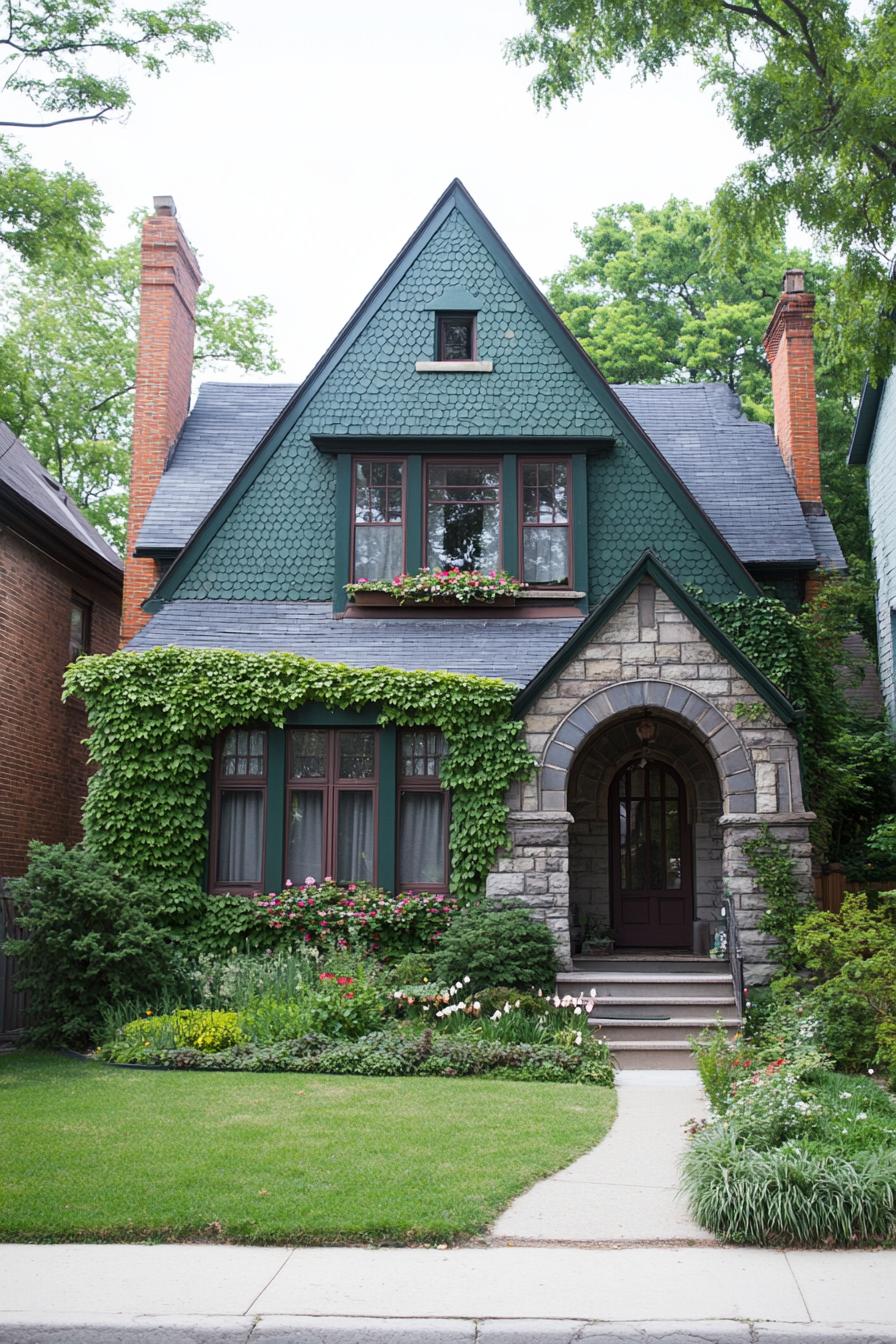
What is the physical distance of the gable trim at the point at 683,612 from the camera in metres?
13.5

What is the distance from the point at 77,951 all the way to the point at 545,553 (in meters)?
7.50

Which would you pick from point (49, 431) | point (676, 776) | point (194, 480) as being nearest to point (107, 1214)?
point (676, 776)

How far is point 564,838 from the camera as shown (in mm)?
13648

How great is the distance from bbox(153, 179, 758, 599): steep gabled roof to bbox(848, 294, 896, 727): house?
4881mm

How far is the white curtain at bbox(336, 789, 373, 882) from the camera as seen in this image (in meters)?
14.6

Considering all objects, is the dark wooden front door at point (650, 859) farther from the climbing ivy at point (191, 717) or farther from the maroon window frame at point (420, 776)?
the climbing ivy at point (191, 717)

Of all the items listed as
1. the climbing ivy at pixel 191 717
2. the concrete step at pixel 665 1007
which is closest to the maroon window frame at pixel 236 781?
the climbing ivy at pixel 191 717

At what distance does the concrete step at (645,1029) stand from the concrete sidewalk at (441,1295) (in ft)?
20.6

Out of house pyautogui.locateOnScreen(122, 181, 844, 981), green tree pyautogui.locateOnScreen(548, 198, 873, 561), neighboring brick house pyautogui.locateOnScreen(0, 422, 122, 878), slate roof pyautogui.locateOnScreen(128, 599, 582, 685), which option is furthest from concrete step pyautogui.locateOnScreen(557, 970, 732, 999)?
green tree pyautogui.locateOnScreen(548, 198, 873, 561)

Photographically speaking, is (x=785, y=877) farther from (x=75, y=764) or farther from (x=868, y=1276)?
(x=75, y=764)

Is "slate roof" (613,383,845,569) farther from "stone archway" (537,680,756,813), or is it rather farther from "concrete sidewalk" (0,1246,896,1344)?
"concrete sidewalk" (0,1246,896,1344)

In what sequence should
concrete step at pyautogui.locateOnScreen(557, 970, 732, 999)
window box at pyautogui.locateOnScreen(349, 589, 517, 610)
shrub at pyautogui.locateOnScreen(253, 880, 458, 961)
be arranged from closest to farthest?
concrete step at pyautogui.locateOnScreen(557, 970, 732, 999), shrub at pyautogui.locateOnScreen(253, 880, 458, 961), window box at pyautogui.locateOnScreen(349, 589, 517, 610)

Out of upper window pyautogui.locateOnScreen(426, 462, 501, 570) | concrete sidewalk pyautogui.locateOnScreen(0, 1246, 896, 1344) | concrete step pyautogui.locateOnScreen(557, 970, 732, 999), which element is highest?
upper window pyautogui.locateOnScreen(426, 462, 501, 570)

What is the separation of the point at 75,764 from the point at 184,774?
19.0 feet
